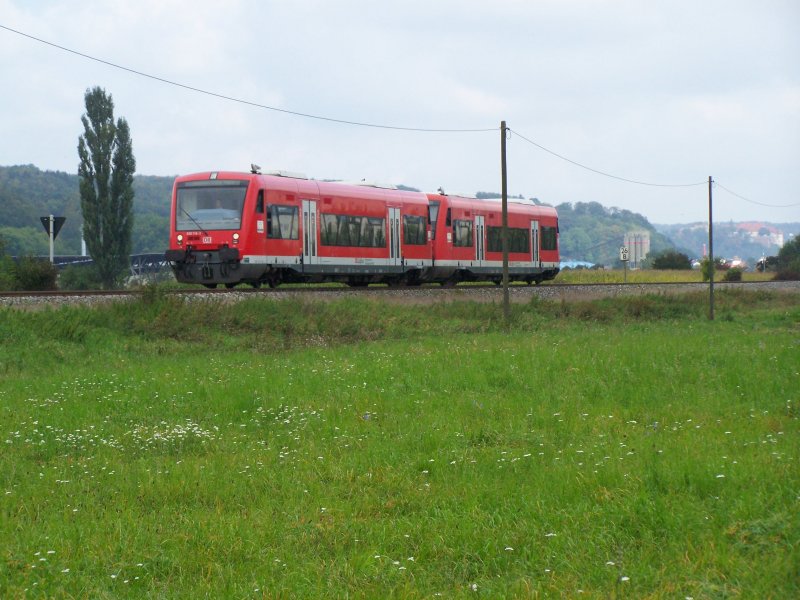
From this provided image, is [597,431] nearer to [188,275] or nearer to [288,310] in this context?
[288,310]

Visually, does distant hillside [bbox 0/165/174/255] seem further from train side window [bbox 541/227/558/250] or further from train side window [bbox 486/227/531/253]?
train side window [bbox 486/227/531/253]

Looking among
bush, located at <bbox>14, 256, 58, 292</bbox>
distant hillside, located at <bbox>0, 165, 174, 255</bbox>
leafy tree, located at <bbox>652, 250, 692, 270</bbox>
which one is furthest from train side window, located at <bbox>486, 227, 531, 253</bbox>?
distant hillside, located at <bbox>0, 165, 174, 255</bbox>

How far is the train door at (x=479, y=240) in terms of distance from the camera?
3903 cm

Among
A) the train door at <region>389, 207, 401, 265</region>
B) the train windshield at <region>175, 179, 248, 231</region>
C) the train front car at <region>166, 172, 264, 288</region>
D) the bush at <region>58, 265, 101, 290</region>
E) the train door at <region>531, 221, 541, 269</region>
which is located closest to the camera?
the train front car at <region>166, 172, 264, 288</region>

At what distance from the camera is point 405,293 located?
30188mm

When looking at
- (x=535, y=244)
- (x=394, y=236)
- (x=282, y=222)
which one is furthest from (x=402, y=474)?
(x=535, y=244)

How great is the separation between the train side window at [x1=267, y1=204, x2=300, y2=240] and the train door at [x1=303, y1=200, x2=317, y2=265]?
435 millimetres

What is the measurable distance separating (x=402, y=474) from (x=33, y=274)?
2293 centimetres

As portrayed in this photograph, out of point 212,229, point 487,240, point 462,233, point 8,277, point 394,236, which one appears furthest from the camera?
point 487,240

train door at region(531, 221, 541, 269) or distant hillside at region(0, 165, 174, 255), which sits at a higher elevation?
distant hillside at region(0, 165, 174, 255)

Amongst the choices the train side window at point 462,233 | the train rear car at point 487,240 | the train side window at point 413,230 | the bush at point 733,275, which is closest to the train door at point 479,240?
the train rear car at point 487,240

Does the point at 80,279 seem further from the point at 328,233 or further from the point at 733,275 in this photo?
the point at 733,275

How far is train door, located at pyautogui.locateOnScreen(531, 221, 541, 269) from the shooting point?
4281 centimetres

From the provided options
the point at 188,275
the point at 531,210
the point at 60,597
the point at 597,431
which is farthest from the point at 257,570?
the point at 531,210
